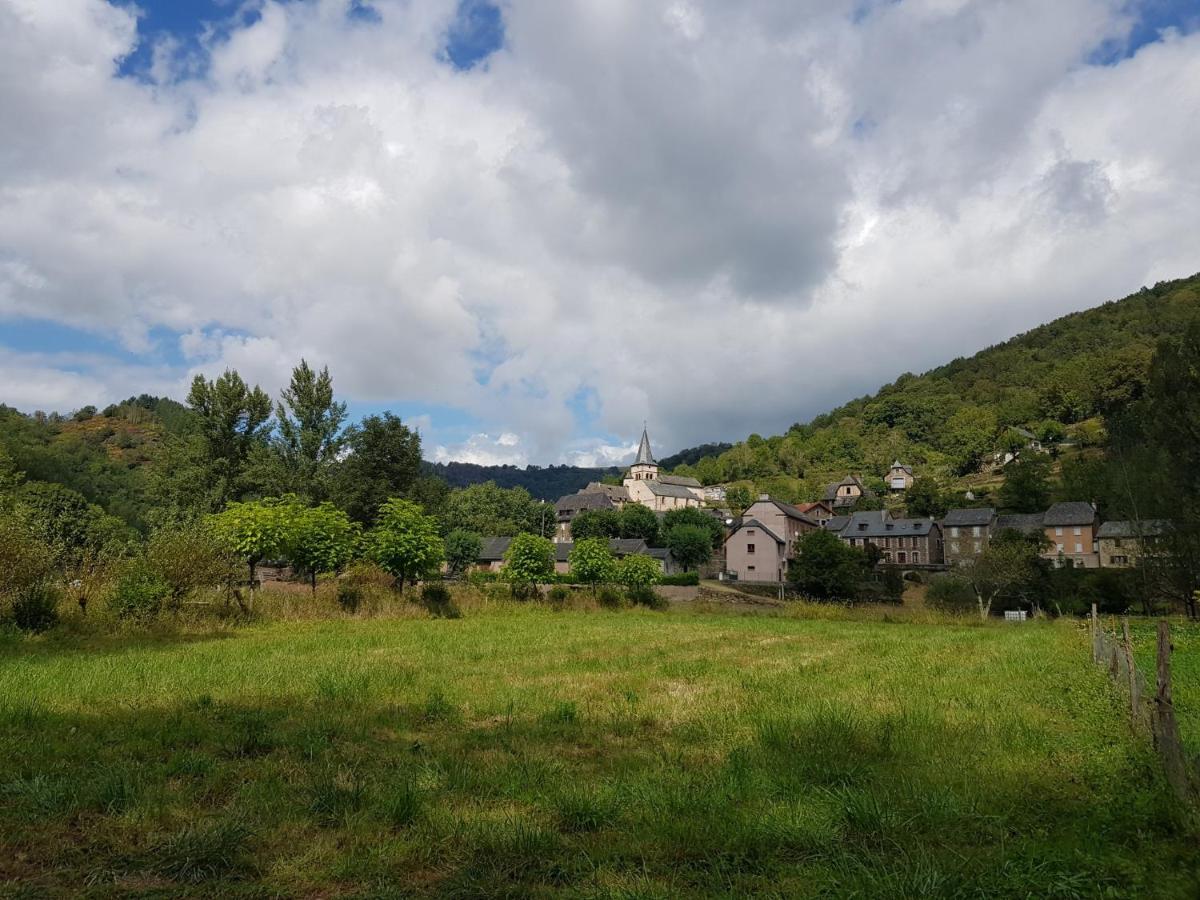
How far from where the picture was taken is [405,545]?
28.1m

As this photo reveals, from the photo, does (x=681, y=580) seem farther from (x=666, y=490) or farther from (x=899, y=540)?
(x=666, y=490)

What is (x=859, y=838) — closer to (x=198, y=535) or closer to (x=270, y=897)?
(x=270, y=897)

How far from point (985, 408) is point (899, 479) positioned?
108ft

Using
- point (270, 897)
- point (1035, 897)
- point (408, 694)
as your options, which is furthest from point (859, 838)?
point (408, 694)

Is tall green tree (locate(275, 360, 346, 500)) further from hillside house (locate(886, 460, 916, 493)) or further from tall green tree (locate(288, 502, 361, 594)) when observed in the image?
hillside house (locate(886, 460, 916, 493))

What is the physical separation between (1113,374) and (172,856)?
466ft

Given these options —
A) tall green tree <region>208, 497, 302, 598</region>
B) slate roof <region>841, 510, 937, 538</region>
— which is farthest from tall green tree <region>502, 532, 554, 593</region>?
slate roof <region>841, 510, 937, 538</region>

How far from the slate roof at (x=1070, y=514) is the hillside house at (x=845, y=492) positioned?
4511cm

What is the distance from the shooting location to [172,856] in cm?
460

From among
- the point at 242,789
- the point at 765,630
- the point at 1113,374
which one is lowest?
the point at 765,630

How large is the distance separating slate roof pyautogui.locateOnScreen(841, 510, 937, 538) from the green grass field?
80.5 m

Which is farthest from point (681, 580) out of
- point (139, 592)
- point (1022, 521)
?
point (139, 592)

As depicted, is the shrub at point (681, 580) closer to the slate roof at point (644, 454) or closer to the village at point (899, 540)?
the village at point (899, 540)

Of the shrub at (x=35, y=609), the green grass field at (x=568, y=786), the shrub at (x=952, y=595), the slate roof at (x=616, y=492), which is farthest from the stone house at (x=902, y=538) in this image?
the shrub at (x=35, y=609)
